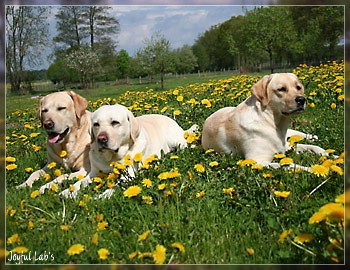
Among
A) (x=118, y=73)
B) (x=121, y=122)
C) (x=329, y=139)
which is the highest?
(x=118, y=73)

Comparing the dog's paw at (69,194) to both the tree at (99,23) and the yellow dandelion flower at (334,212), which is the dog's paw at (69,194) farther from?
the yellow dandelion flower at (334,212)

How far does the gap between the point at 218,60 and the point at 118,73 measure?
115 cm

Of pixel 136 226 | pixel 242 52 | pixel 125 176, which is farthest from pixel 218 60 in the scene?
pixel 136 226

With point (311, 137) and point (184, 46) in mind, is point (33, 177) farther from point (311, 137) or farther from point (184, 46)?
point (311, 137)

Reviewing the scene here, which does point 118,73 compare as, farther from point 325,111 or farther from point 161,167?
point 325,111

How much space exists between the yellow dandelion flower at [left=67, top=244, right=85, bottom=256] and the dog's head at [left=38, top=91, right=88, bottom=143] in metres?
2.13

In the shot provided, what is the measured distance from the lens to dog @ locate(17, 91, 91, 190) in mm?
4148

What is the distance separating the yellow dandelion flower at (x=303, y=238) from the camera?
81.4 inches

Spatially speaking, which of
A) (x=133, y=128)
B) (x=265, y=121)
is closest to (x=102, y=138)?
(x=133, y=128)

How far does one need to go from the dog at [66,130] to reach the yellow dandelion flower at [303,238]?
8.84 ft

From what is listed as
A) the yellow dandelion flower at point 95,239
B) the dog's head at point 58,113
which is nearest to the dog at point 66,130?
the dog's head at point 58,113

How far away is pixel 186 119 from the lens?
6.01 m

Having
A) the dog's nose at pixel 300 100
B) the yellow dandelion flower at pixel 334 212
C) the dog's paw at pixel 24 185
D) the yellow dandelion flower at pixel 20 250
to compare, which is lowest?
the yellow dandelion flower at pixel 20 250

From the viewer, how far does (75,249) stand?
224 centimetres
